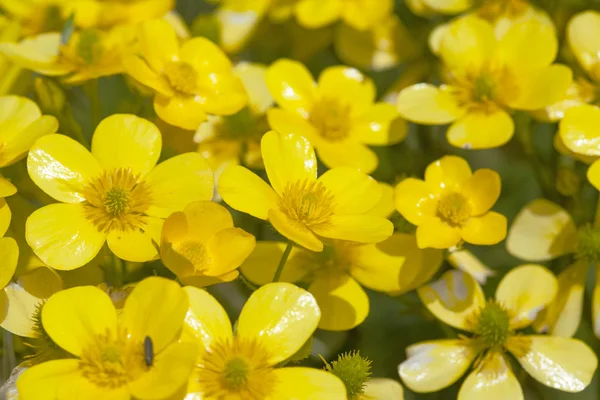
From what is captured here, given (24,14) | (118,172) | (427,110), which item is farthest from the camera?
(24,14)

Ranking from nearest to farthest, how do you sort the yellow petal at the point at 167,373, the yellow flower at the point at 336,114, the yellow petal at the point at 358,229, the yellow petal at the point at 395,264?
1. the yellow petal at the point at 167,373
2. the yellow petal at the point at 358,229
3. the yellow petal at the point at 395,264
4. the yellow flower at the point at 336,114

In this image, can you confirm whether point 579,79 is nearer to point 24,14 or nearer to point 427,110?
point 427,110

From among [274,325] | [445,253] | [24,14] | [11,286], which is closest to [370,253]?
[445,253]

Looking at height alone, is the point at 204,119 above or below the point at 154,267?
above

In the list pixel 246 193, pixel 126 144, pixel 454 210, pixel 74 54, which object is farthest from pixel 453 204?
pixel 74 54

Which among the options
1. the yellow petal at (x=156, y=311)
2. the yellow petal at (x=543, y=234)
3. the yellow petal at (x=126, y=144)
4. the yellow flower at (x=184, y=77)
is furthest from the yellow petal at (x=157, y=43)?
the yellow petal at (x=543, y=234)

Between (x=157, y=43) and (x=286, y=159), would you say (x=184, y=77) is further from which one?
(x=286, y=159)

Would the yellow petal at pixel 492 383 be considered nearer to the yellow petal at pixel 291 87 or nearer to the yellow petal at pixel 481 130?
the yellow petal at pixel 481 130
